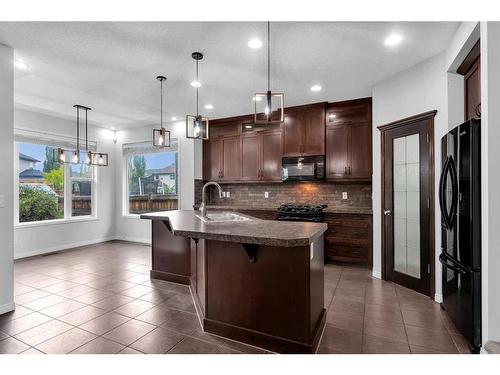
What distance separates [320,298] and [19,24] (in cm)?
361

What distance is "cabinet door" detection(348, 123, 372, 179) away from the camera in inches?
181

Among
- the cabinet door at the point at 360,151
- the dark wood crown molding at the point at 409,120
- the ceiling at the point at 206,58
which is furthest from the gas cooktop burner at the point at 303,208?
the ceiling at the point at 206,58

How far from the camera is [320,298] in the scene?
2.47 m

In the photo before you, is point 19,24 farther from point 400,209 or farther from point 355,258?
point 355,258

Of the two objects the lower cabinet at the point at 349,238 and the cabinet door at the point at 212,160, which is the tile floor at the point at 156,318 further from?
the cabinet door at the point at 212,160

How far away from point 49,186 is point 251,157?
415 centimetres

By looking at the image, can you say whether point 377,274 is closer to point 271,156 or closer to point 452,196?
point 452,196

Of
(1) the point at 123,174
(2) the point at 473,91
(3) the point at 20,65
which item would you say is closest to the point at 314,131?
(2) the point at 473,91

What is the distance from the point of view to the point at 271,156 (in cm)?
545

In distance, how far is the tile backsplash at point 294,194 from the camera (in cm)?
503

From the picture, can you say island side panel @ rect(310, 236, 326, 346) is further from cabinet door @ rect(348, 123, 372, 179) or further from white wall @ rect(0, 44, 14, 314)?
white wall @ rect(0, 44, 14, 314)

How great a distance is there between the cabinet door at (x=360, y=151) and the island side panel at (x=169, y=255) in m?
2.93

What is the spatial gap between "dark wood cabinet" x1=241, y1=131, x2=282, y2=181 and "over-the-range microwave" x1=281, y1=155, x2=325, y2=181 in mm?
241

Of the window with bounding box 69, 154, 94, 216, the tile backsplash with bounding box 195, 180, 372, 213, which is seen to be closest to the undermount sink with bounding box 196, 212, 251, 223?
the tile backsplash with bounding box 195, 180, 372, 213
